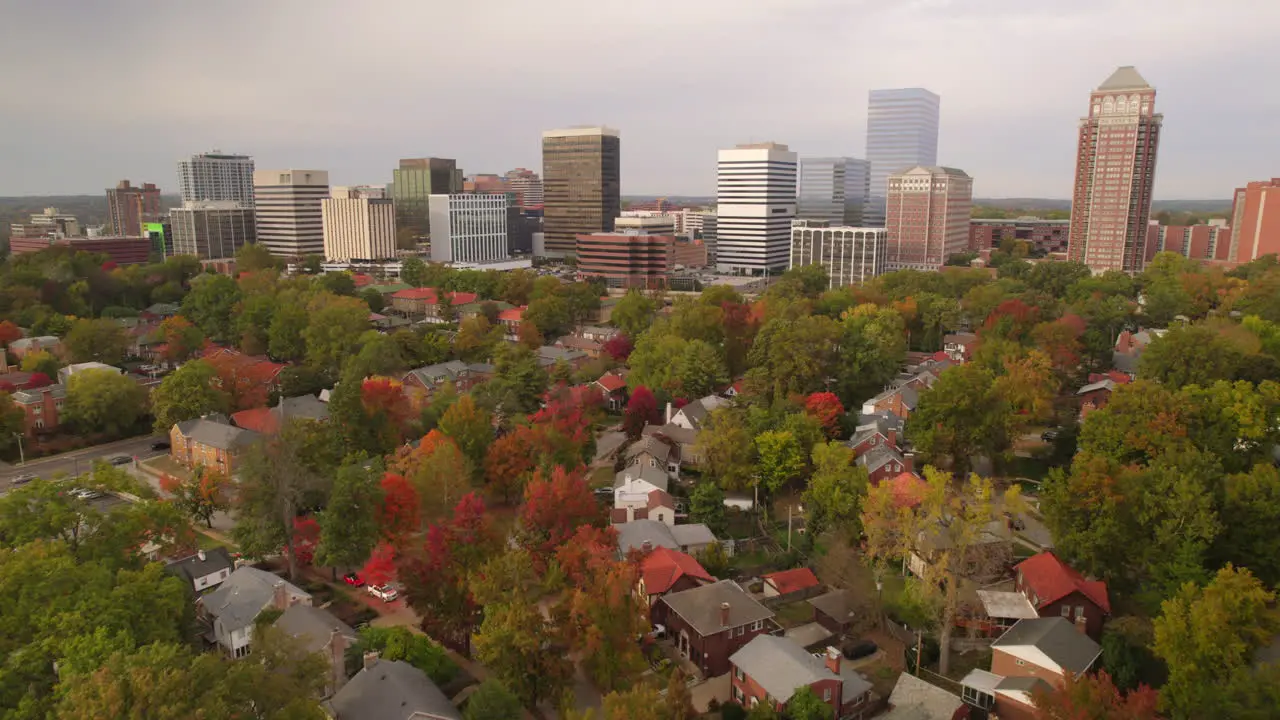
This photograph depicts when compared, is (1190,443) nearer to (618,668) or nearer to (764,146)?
(618,668)

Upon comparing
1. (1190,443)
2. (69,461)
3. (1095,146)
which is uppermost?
(1095,146)

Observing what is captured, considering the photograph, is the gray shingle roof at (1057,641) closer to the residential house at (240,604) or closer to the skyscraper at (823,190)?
the residential house at (240,604)

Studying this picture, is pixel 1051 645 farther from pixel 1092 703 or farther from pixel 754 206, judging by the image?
pixel 754 206

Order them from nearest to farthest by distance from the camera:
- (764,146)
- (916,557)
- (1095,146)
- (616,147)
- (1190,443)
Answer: (916,557) < (1190,443) < (1095,146) < (764,146) < (616,147)

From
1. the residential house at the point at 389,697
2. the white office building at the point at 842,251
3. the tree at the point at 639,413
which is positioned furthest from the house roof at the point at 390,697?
the white office building at the point at 842,251

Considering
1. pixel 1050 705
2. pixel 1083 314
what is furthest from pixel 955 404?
pixel 1083 314

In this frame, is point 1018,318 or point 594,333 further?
point 594,333
